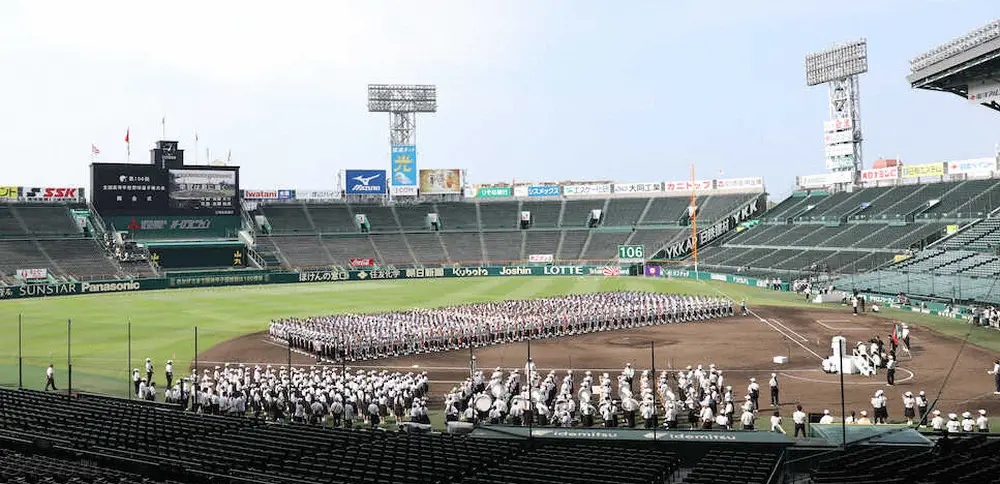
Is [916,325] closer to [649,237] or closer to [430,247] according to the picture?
[649,237]

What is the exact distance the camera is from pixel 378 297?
5828cm

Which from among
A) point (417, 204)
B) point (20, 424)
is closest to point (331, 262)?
point (417, 204)

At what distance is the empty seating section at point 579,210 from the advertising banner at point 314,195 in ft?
92.5

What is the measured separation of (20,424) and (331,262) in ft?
212

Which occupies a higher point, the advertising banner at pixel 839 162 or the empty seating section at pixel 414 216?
the advertising banner at pixel 839 162

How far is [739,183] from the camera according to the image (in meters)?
91.2

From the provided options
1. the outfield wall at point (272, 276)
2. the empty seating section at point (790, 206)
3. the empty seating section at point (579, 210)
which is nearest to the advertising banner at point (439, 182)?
the empty seating section at point (579, 210)

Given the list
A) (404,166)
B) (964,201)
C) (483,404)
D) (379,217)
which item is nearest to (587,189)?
(404,166)

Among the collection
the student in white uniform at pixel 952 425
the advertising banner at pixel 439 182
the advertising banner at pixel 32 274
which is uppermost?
the advertising banner at pixel 439 182

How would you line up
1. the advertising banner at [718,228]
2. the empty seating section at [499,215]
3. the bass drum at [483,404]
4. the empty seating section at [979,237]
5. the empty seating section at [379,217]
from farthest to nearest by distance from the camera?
the empty seating section at [499,215] → the empty seating section at [379,217] → the advertising banner at [718,228] → the empty seating section at [979,237] → the bass drum at [483,404]

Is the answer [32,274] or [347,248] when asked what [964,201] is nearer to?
[347,248]

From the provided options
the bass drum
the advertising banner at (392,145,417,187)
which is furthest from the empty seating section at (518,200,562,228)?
the bass drum

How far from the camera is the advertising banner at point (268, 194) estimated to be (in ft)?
297

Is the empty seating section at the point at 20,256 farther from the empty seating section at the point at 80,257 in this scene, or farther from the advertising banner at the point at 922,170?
the advertising banner at the point at 922,170
